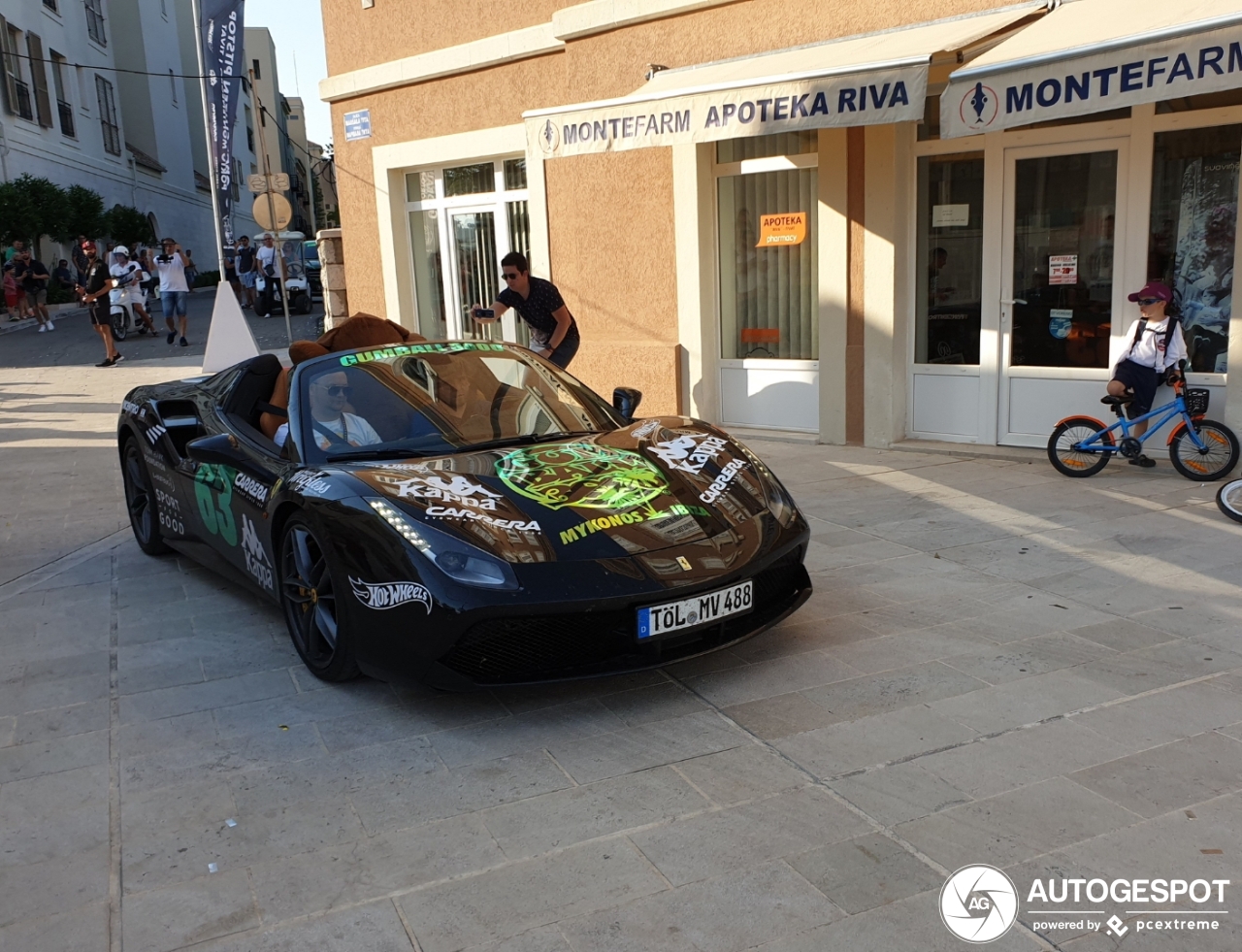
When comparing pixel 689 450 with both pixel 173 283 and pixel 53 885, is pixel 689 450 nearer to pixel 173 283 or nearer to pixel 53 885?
pixel 53 885

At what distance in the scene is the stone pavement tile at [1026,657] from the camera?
14.1 ft

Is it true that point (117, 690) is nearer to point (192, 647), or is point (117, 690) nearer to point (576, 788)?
point (192, 647)

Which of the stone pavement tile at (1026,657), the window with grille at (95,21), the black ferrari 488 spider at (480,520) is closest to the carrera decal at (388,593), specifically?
the black ferrari 488 spider at (480,520)

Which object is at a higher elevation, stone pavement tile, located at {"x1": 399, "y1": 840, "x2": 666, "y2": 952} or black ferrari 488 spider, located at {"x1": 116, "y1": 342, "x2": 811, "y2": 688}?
black ferrari 488 spider, located at {"x1": 116, "y1": 342, "x2": 811, "y2": 688}

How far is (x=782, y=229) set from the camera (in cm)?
941

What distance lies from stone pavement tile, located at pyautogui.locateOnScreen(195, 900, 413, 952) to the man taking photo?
20.6ft

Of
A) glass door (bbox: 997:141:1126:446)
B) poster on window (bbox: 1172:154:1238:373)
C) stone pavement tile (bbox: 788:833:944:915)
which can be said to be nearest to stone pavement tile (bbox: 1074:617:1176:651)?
Answer: stone pavement tile (bbox: 788:833:944:915)

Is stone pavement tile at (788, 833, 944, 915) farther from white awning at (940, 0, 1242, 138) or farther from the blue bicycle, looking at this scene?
the blue bicycle

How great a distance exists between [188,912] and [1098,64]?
6.05 meters

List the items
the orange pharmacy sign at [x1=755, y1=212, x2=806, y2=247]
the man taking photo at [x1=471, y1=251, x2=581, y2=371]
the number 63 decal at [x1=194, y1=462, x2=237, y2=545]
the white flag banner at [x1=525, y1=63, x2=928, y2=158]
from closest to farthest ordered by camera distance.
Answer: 1. the number 63 decal at [x1=194, y1=462, x2=237, y2=545]
2. the white flag banner at [x1=525, y1=63, x2=928, y2=158]
3. the man taking photo at [x1=471, y1=251, x2=581, y2=371]
4. the orange pharmacy sign at [x1=755, y1=212, x2=806, y2=247]

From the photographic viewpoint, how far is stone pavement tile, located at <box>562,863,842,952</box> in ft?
8.85

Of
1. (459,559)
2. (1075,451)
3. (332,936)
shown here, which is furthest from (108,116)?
(332,936)

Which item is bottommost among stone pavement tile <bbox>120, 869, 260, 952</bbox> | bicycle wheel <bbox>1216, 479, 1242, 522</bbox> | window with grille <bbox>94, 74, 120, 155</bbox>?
stone pavement tile <bbox>120, 869, 260, 952</bbox>

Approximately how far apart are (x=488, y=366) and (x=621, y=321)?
211 inches
